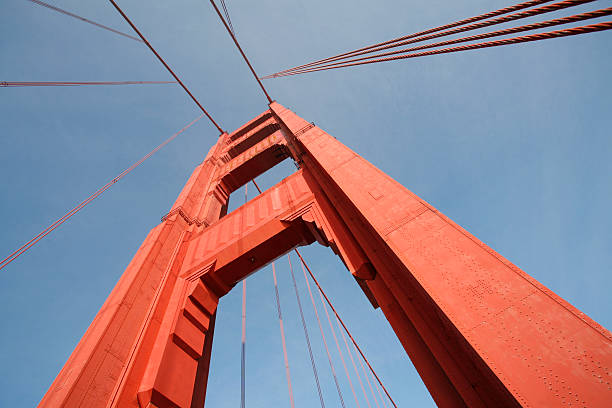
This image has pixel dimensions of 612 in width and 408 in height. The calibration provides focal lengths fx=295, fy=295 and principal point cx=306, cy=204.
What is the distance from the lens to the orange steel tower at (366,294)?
Answer: 1743mm

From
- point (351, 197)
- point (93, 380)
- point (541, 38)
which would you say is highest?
point (541, 38)

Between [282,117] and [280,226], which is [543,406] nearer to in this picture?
[280,226]

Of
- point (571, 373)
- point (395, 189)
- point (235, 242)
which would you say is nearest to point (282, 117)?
point (235, 242)

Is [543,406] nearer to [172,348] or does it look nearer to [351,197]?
[351,197]

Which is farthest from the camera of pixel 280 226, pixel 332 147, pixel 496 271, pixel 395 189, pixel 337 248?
pixel 280 226

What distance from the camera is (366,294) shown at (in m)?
4.43

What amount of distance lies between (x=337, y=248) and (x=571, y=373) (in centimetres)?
323

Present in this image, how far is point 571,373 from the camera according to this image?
62.4 inches

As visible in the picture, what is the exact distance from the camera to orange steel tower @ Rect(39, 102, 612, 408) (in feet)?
5.72

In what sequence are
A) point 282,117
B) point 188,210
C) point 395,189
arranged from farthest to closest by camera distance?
1. point 282,117
2. point 188,210
3. point 395,189

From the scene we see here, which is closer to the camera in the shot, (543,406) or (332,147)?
(543,406)

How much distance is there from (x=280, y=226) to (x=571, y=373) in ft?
15.4

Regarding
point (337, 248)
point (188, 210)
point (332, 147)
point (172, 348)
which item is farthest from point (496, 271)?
point (188, 210)

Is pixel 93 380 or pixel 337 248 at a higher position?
pixel 93 380
